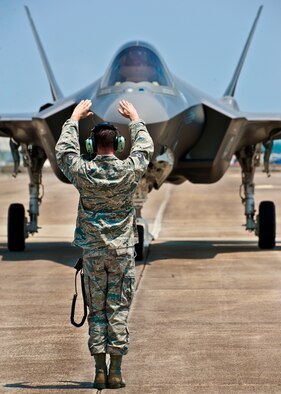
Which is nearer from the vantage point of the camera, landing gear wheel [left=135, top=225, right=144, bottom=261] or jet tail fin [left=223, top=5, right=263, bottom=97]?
landing gear wheel [left=135, top=225, right=144, bottom=261]

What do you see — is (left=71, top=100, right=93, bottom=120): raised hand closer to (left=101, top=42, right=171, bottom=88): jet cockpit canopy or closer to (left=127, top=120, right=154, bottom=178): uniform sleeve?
(left=127, top=120, right=154, bottom=178): uniform sleeve

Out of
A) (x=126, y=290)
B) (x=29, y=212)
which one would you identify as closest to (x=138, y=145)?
(x=126, y=290)

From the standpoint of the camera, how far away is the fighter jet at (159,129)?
44.2 ft

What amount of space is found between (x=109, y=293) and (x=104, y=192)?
0.65 m

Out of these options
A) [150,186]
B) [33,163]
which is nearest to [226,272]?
[150,186]

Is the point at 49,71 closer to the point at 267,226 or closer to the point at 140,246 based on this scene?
the point at 267,226

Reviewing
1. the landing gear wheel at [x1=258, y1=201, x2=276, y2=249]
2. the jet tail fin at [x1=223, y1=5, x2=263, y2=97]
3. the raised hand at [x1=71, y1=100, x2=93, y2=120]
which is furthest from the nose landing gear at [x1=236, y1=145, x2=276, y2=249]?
the raised hand at [x1=71, y1=100, x2=93, y2=120]

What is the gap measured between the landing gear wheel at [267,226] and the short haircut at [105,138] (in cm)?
1037

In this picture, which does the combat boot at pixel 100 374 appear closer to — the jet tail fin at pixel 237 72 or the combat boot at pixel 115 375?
the combat boot at pixel 115 375

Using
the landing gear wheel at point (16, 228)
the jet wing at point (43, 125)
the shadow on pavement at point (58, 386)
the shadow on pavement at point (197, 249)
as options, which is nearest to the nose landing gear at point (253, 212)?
the shadow on pavement at point (197, 249)

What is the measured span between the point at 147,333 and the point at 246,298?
2283mm

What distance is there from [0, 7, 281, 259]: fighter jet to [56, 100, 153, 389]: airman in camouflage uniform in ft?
20.7

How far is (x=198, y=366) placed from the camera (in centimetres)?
677

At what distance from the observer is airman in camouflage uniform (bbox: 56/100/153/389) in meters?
6.18
